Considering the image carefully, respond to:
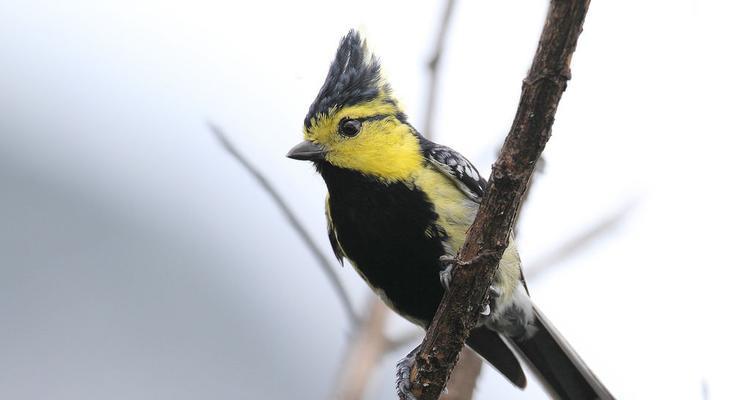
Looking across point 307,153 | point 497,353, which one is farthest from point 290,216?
point 497,353

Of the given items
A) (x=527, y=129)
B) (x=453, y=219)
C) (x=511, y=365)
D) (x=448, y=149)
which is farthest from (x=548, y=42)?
(x=511, y=365)

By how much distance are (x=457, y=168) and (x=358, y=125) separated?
1.47 feet

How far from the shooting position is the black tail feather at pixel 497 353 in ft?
10.8

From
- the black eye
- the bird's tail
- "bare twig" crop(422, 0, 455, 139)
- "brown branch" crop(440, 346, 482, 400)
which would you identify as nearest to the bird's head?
the black eye

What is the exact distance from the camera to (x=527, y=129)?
205cm

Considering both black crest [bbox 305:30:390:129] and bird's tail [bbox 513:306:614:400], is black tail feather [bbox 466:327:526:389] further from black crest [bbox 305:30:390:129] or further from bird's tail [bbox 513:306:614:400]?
black crest [bbox 305:30:390:129]

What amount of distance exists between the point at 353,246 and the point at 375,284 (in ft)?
0.58

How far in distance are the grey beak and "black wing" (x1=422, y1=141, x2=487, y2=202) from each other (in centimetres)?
42

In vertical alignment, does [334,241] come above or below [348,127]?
below

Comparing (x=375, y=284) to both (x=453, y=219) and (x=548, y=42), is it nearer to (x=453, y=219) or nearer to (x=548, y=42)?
(x=453, y=219)

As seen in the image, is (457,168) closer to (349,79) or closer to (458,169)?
(458,169)

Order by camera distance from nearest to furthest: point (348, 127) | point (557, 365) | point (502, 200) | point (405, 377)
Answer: point (502, 200), point (405, 377), point (348, 127), point (557, 365)

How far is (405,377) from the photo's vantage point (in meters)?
2.64

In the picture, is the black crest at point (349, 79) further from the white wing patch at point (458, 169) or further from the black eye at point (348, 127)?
the white wing patch at point (458, 169)
